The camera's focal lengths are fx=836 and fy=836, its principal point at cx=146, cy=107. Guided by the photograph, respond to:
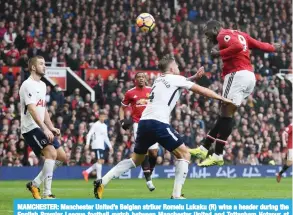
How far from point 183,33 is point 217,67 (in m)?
2.90

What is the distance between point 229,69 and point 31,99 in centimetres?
355

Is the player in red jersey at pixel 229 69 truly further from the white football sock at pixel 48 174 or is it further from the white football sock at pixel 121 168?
the white football sock at pixel 48 174

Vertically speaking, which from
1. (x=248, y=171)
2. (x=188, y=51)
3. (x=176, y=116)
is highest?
(x=188, y=51)

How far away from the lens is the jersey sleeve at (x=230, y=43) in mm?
14133

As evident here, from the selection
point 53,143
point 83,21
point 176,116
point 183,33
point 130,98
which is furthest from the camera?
point 183,33

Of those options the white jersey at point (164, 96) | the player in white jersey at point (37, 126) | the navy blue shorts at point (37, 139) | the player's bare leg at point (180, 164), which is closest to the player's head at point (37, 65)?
the player in white jersey at point (37, 126)

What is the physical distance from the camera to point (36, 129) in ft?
49.3

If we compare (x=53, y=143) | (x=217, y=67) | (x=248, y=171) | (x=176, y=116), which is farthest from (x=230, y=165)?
(x=53, y=143)

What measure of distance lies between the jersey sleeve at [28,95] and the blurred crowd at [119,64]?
1202cm

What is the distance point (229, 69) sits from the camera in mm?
14633

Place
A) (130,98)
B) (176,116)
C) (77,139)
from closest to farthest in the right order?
(130,98) < (77,139) < (176,116)

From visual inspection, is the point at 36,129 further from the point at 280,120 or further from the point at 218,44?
the point at 280,120

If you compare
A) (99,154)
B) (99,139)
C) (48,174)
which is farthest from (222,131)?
(99,154)

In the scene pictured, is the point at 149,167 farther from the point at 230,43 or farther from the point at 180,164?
the point at 230,43
